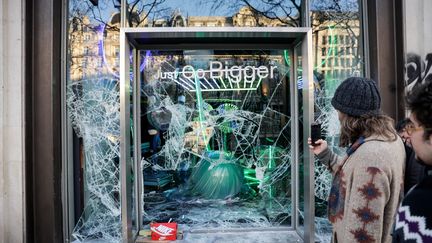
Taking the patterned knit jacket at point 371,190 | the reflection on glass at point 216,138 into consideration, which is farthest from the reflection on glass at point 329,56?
the patterned knit jacket at point 371,190

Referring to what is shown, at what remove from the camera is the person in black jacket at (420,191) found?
3.66ft

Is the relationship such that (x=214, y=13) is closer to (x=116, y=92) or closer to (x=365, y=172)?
(x=116, y=92)

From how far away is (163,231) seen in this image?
423cm

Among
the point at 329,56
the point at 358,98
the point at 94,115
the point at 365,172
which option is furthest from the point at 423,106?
the point at 94,115

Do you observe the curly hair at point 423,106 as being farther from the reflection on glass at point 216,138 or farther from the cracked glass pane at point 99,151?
the cracked glass pane at point 99,151

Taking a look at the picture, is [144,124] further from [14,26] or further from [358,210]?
[358,210]

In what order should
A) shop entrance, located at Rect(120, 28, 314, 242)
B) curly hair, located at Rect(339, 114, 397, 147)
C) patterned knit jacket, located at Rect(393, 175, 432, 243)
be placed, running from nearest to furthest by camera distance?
patterned knit jacket, located at Rect(393, 175, 432, 243) < curly hair, located at Rect(339, 114, 397, 147) < shop entrance, located at Rect(120, 28, 314, 242)

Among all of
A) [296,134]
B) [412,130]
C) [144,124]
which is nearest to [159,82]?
[144,124]

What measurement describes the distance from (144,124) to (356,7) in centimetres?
278

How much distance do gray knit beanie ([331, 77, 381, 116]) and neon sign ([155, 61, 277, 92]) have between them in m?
2.67

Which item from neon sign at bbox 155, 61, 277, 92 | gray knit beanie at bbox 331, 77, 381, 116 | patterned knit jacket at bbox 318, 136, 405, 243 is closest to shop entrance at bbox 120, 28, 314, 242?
neon sign at bbox 155, 61, 277, 92

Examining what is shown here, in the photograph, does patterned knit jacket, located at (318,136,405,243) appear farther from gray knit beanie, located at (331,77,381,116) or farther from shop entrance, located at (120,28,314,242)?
shop entrance, located at (120,28,314,242)

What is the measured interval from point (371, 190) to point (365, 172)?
82mm

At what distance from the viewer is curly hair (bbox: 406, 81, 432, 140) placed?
3.89 feet
